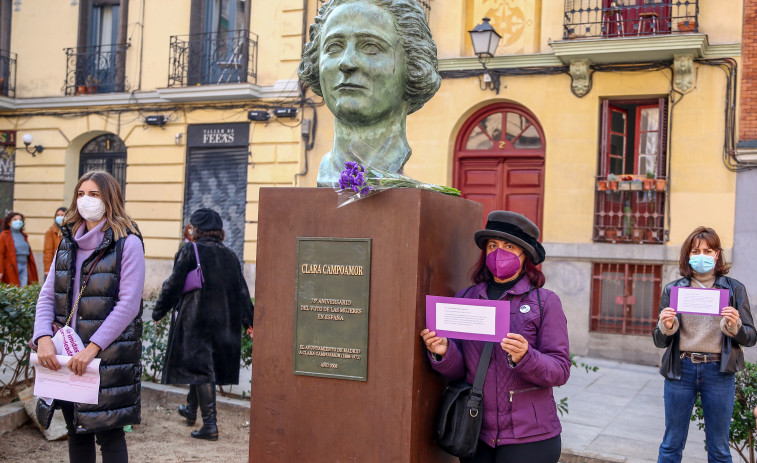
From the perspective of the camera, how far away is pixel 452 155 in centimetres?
1392

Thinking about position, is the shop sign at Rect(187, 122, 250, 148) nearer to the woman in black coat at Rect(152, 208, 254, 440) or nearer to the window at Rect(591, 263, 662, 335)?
the window at Rect(591, 263, 662, 335)

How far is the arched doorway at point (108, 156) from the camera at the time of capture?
1725cm

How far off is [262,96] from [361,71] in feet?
38.9

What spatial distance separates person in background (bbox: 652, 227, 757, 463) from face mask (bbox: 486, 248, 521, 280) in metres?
1.81

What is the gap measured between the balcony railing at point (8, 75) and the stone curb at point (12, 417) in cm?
1408

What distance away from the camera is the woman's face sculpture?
3932 millimetres

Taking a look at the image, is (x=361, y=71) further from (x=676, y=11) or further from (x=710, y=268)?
(x=676, y=11)

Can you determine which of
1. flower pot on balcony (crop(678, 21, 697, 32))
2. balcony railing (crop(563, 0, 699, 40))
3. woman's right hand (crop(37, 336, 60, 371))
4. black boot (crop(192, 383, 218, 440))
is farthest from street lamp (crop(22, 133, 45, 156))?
woman's right hand (crop(37, 336, 60, 371))

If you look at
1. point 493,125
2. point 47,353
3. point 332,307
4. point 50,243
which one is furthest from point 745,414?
point 50,243

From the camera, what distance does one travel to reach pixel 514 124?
13586mm

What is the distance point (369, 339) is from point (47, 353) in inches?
66.3

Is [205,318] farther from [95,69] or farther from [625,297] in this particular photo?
[95,69]

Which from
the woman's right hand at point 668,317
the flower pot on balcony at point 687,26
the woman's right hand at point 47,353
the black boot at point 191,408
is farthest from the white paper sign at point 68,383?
the flower pot on balcony at point 687,26

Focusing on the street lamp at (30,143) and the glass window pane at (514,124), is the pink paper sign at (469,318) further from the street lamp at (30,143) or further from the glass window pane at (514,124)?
the street lamp at (30,143)
